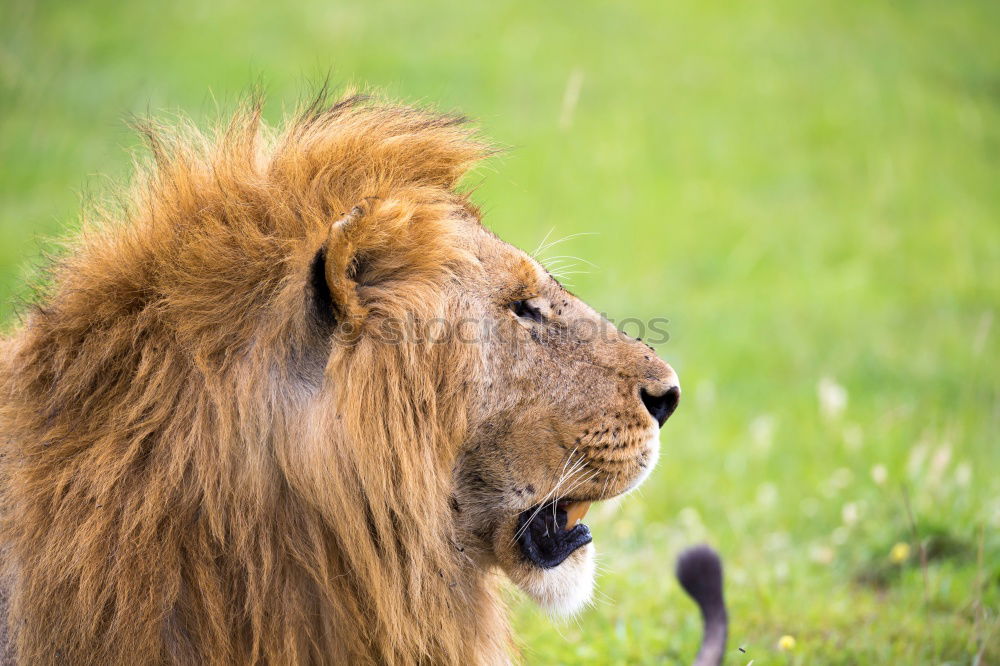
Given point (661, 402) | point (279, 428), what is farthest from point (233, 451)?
point (661, 402)

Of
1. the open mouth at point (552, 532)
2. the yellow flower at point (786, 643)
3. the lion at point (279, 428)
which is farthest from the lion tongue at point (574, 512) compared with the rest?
the yellow flower at point (786, 643)

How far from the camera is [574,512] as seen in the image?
261 cm

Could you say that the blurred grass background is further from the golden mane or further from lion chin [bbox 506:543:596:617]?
the golden mane

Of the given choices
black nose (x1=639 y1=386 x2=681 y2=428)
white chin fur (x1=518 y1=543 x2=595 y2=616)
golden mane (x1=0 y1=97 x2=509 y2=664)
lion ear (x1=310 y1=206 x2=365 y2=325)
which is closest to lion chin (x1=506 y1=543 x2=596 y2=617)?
white chin fur (x1=518 y1=543 x2=595 y2=616)

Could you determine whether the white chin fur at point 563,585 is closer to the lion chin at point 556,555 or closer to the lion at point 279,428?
the lion chin at point 556,555

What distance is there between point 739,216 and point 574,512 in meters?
8.94

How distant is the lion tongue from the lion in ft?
0.43

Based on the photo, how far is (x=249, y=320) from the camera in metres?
2.26

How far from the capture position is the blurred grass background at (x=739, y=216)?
13.7ft

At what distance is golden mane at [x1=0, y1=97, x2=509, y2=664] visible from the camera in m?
2.15

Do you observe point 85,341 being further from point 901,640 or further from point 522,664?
point 901,640

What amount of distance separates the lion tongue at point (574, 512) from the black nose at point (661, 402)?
1.01ft

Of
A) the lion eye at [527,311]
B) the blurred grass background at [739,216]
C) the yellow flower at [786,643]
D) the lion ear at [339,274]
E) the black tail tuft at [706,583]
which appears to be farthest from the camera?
the blurred grass background at [739,216]

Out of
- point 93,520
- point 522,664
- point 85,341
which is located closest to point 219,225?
point 85,341
